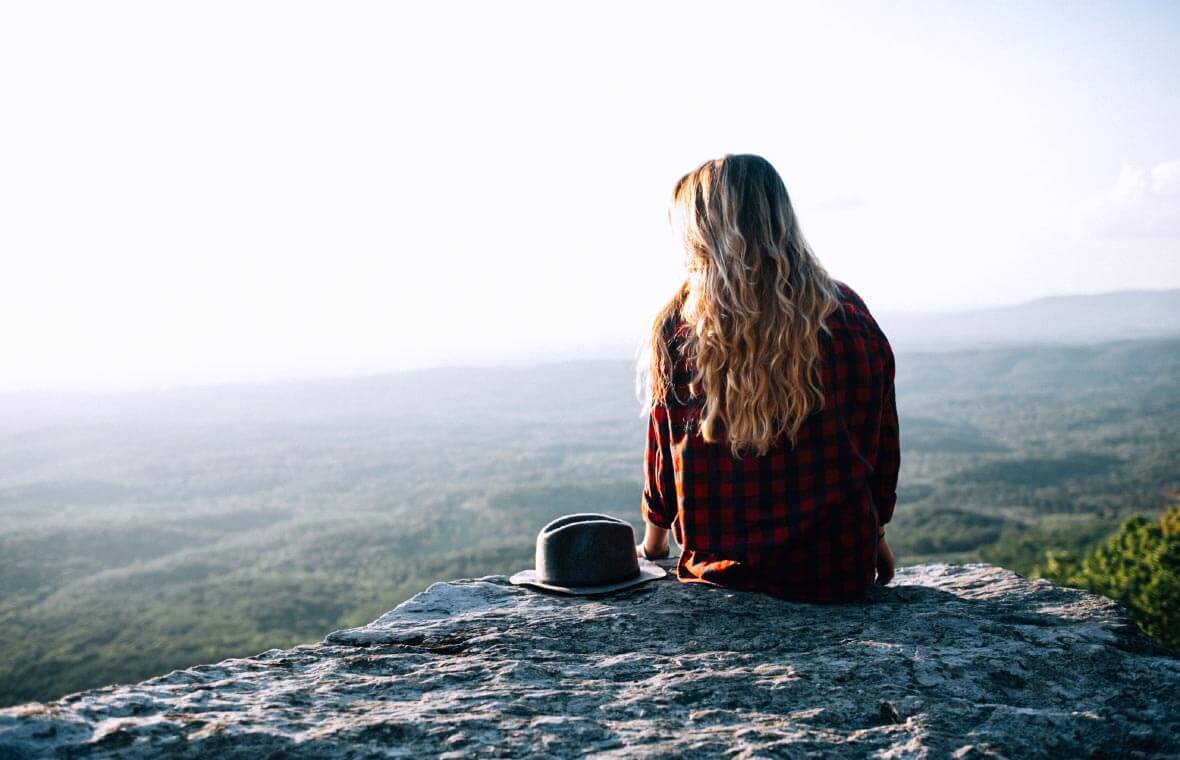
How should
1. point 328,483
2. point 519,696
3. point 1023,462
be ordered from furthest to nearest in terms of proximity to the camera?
1. point 328,483
2. point 1023,462
3. point 519,696

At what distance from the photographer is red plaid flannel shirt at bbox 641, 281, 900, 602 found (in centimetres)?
292

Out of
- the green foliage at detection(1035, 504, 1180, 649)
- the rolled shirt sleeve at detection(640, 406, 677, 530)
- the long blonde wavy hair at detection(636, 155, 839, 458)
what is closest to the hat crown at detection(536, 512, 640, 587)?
the rolled shirt sleeve at detection(640, 406, 677, 530)

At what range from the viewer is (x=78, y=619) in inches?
3014

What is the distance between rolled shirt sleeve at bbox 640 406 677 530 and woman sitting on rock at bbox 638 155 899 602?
0.07 meters

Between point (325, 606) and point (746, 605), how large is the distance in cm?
7647

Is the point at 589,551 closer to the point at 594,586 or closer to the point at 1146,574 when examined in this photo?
the point at 594,586

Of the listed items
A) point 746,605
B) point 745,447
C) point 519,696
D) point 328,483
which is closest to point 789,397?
point 745,447

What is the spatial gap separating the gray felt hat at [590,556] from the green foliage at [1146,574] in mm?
19317

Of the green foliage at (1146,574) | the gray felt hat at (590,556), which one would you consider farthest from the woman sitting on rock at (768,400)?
the green foliage at (1146,574)

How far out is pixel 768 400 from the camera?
2832 millimetres

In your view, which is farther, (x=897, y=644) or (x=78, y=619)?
(x=78, y=619)

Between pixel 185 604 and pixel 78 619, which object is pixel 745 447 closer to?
pixel 185 604

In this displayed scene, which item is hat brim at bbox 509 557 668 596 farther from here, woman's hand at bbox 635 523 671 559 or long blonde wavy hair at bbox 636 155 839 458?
long blonde wavy hair at bbox 636 155 839 458

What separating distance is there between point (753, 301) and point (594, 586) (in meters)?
1.35
